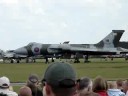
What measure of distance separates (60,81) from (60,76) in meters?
0.05

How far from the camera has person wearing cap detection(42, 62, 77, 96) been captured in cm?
385

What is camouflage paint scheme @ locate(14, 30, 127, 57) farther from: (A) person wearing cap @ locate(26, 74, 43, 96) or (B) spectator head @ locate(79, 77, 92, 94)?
(B) spectator head @ locate(79, 77, 92, 94)

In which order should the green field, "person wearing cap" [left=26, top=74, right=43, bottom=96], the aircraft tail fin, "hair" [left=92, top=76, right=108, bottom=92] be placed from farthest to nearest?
1. the aircraft tail fin
2. the green field
3. "person wearing cap" [left=26, top=74, right=43, bottom=96]
4. "hair" [left=92, top=76, right=108, bottom=92]

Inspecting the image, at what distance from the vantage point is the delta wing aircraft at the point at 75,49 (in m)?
82.9

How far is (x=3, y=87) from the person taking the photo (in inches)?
320

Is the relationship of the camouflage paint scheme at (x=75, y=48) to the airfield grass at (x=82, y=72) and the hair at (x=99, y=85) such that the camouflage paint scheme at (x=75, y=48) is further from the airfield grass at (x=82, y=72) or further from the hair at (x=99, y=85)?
the hair at (x=99, y=85)

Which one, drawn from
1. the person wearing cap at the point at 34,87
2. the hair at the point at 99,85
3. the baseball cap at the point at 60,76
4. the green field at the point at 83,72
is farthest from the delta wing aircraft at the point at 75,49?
the baseball cap at the point at 60,76

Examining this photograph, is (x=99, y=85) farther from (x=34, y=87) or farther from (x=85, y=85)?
(x=34, y=87)

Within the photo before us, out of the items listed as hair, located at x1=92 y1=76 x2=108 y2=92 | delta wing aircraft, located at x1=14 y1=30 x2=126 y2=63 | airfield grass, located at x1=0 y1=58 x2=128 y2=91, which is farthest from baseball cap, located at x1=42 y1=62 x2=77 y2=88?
delta wing aircraft, located at x1=14 y1=30 x2=126 y2=63

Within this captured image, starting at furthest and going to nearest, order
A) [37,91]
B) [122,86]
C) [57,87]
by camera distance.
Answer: [122,86]
[37,91]
[57,87]

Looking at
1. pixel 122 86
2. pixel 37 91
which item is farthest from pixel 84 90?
pixel 122 86

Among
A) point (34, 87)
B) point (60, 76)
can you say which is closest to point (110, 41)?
point (34, 87)

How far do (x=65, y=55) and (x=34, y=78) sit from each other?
74284mm

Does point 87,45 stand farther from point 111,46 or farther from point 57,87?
point 57,87
